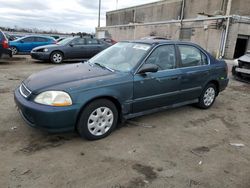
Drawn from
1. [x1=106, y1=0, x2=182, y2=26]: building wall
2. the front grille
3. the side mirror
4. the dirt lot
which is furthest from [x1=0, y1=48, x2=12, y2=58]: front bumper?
[x1=106, y1=0, x2=182, y2=26]: building wall

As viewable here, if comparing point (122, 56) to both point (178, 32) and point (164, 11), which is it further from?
point (164, 11)

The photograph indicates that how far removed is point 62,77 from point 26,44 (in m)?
12.4

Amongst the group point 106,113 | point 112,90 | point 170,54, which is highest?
point 170,54

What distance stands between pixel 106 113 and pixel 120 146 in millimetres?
552

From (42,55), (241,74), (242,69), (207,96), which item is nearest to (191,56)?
(207,96)

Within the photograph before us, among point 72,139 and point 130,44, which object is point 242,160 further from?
point 130,44

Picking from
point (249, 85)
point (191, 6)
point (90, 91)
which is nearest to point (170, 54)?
point (90, 91)

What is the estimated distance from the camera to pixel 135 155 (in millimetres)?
3340

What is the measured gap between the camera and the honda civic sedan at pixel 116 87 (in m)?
3.35

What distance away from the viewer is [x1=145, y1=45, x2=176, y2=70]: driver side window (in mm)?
4301

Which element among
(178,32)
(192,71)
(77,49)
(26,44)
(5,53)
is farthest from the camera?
(178,32)

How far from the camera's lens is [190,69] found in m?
4.82

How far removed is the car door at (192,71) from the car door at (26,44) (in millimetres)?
12349

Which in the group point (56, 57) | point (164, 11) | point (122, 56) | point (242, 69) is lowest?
point (56, 57)
